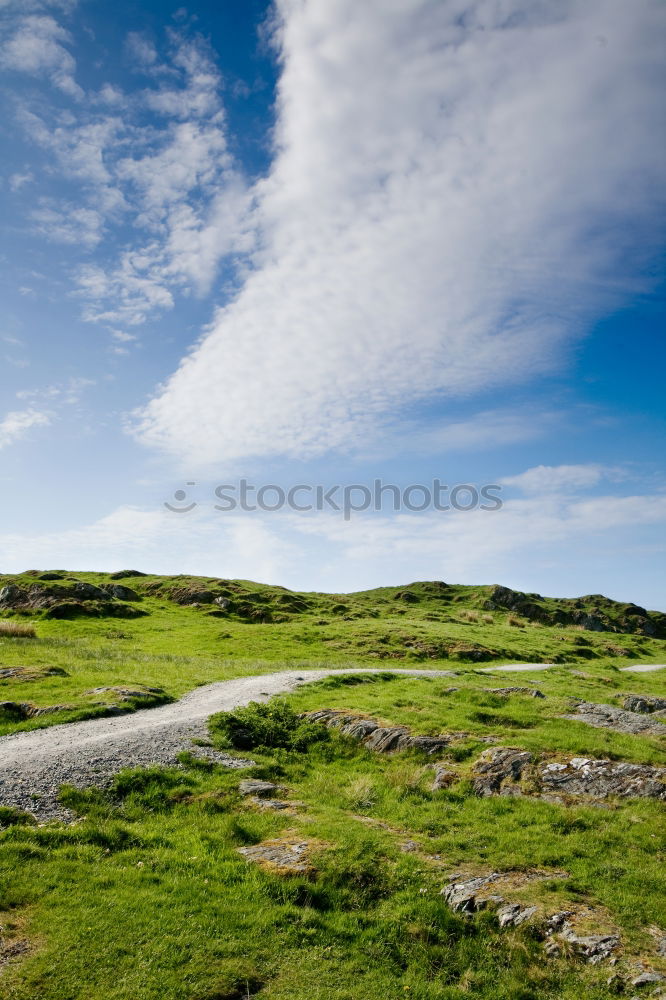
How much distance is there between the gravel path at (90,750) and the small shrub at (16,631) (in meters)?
30.8

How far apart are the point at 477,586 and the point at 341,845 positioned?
140795 millimetres

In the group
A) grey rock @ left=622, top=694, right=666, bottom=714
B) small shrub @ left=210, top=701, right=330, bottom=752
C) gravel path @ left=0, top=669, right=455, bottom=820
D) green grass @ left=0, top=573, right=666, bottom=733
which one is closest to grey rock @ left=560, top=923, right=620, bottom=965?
gravel path @ left=0, top=669, right=455, bottom=820

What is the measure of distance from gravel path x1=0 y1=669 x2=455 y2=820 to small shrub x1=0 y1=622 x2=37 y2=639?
30.8 metres

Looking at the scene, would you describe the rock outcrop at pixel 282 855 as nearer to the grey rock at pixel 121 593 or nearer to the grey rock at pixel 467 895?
the grey rock at pixel 467 895

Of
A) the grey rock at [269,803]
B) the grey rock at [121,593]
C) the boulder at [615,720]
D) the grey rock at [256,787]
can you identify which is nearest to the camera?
the grey rock at [269,803]

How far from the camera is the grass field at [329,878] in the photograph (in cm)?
1023

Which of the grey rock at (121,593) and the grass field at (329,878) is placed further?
the grey rock at (121,593)

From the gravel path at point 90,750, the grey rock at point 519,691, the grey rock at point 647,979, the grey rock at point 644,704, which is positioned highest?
the grey rock at point 519,691

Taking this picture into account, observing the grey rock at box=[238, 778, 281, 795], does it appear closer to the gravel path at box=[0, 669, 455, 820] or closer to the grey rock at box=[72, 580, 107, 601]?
the gravel path at box=[0, 669, 455, 820]

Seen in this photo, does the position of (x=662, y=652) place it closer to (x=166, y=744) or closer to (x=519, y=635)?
(x=519, y=635)

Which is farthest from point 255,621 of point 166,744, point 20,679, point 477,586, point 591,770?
point 477,586

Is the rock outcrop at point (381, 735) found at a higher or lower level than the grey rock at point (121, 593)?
lower

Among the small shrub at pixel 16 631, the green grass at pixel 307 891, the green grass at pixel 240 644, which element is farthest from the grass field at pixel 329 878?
the small shrub at pixel 16 631

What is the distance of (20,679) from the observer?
106 feet
